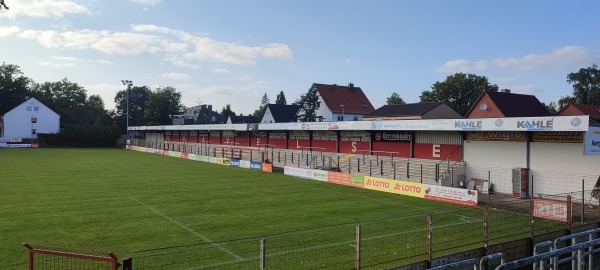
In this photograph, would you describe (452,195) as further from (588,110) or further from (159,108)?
(159,108)

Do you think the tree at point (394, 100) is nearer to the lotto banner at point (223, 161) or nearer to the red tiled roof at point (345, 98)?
the red tiled roof at point (345, 98)

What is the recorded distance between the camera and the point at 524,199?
77.3 feet

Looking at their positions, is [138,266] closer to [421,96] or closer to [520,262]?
[520,262]

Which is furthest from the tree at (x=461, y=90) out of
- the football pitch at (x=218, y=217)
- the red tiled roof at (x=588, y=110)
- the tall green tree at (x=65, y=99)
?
the tall green tree at (x=65, y=99)

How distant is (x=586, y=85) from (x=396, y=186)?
60.8 metres

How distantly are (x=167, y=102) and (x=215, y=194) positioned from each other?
3535 inches

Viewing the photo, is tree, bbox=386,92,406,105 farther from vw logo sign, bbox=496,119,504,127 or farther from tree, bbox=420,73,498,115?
vw logo sign, bbox=496,119,504,127

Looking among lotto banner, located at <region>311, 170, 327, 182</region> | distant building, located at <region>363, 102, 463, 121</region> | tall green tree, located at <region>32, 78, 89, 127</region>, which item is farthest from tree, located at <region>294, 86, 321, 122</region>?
tall green tree, located at <region>32, 78, 89, 127</region>

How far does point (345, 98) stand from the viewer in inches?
2977

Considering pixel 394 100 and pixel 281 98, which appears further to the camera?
pixel 281 98

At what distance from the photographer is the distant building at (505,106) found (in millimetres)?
52156

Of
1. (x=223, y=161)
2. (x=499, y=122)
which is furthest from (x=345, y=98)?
(x=499, y=122)

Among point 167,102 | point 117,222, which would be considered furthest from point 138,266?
point 167,102

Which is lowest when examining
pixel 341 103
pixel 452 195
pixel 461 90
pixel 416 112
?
pixel 452 195
